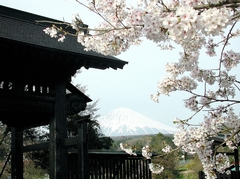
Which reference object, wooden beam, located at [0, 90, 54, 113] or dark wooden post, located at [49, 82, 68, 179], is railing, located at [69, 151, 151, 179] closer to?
dark wooden post, located at [49, 82, 68, 179]

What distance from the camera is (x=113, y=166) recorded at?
5258 millimetres

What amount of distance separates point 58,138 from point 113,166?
65.7 inches

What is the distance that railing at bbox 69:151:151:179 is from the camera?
490cm

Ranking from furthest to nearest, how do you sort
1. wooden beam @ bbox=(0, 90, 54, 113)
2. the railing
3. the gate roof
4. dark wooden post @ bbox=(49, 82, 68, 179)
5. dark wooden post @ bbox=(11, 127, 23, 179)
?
dark wooden post @ bbox=(11, 127, 23, 179) → the railing → dark wooden post @ bbox=(49, 82, 68, 179) → wooden beam @ bbox=(0, 90, 54, 113) → the gate roof

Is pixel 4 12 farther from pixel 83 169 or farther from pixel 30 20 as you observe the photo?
pixel 83 169

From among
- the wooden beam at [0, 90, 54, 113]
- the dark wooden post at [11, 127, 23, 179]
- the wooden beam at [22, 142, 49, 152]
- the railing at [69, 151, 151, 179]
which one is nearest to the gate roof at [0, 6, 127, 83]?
the wooden beam at [0, 90, 54, 113]

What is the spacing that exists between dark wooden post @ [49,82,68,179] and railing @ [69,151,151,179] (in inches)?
36.7

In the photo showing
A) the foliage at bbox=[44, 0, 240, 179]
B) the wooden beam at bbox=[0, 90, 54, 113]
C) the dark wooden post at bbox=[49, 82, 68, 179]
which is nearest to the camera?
the foliage at bbox=[44, 0, 240, 179]

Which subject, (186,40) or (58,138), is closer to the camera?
(186,40)

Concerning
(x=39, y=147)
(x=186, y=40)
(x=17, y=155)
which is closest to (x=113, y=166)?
(x=39, y=147)

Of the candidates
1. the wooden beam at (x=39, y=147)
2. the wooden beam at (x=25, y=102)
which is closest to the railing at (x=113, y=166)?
the wooden beam at (x=39, y=147)

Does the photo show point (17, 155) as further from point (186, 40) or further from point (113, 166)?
point (186, 40)

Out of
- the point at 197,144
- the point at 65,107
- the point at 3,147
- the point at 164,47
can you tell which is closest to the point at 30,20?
the point at 65,107

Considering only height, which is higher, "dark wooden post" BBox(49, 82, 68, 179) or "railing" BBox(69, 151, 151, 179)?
"dark wooden post" BBox(49, 82, 68, 179)
